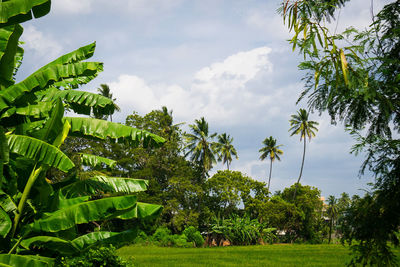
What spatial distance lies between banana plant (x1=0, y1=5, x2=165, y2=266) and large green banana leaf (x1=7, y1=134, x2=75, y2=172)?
0.01 m

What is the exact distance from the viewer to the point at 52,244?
620cm

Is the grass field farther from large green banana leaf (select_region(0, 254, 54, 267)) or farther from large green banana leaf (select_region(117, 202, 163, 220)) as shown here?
large green banana leaf (select_region(0, 254, 54, 267))

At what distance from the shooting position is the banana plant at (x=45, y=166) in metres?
5.63

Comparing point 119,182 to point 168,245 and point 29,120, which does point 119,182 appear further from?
point 168,245

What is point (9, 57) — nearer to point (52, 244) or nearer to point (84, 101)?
point (84, 101)

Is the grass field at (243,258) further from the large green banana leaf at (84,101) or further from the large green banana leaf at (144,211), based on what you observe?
the large green banana leaf at (84,101)

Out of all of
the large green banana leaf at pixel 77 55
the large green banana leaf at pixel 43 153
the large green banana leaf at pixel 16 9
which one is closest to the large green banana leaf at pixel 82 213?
the large green banana leaf at pixel 43 153

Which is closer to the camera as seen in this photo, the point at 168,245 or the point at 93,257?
the point at 93,257

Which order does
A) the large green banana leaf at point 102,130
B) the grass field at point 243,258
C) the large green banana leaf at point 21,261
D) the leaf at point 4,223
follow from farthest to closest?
the grass field at point 243,258 < the large green banana leaf at point 102,130 < the leaf at point 4,223 < the large green banana leaf at point 21,261

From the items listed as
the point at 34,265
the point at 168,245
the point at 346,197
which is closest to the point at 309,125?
the point at 168,245

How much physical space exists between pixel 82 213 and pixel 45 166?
1.11m

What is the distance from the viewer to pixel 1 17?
5078mm

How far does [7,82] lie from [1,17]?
78.3 inches

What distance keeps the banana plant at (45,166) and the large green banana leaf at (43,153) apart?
0.01m
